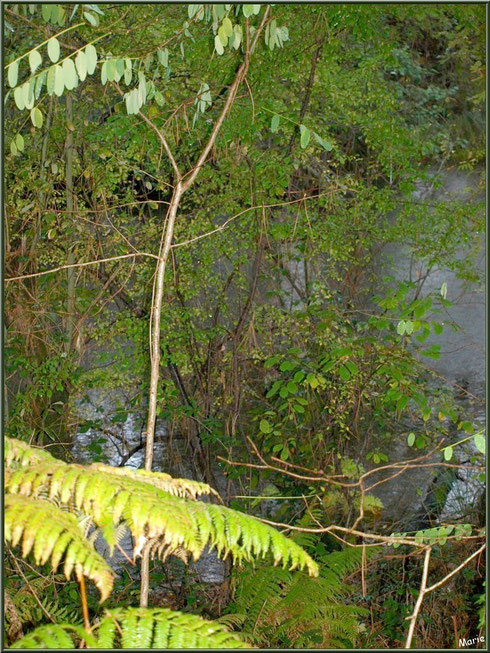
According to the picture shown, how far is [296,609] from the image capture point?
3660 millimetres

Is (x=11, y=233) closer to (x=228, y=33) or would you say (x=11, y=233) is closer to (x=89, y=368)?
(x=89, y=368)

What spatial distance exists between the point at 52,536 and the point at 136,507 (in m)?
0.17

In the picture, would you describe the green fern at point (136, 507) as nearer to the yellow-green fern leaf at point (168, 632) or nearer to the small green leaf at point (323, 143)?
the yellow-green fern leaf at point (168, 632)

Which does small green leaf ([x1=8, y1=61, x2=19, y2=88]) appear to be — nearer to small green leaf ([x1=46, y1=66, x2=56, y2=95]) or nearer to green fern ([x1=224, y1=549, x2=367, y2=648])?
small green leaf ([x1=46, y1=66, x2=56, y2=95])

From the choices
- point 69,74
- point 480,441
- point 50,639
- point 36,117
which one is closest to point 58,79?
point 69,74

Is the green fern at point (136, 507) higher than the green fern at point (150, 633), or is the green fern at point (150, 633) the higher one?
the green fern at point (136, 507)

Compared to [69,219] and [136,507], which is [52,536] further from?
[69,219]

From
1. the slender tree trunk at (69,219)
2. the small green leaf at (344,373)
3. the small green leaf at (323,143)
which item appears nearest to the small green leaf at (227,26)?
the small green leaf at (323,143)

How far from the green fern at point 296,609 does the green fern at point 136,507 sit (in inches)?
84.5

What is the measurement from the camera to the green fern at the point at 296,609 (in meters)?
3.54

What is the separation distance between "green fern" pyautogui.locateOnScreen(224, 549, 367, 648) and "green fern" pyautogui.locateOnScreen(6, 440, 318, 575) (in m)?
2.15

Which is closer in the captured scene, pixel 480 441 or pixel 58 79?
pixel 58 79

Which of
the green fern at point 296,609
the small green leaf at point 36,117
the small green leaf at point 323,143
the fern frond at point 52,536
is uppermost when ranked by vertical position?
the small green leaf at point 323,143

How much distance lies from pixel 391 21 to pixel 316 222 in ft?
8.78
